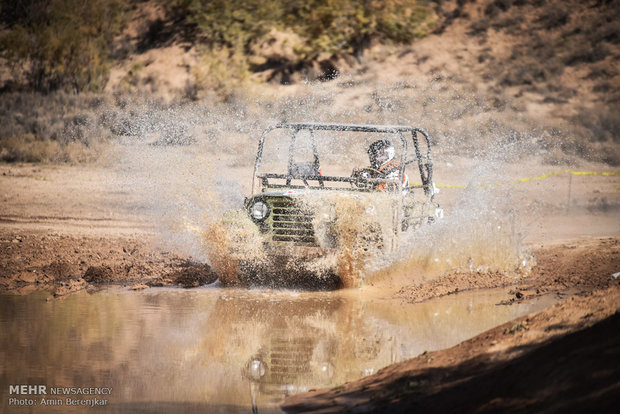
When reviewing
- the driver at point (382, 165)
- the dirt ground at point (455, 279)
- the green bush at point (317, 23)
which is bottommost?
the dirt ground at point (455, 279)

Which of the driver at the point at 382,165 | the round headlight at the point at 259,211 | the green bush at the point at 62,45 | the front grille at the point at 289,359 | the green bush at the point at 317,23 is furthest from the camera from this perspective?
the green bush at the point at 317,23

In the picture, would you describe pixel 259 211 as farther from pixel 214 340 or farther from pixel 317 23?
pixel 317 23

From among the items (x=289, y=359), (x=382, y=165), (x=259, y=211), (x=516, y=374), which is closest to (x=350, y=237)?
(x=259, y=211)

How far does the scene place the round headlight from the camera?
26.0 ft

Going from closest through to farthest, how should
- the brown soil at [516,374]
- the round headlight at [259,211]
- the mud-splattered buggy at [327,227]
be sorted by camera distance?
1. the brown soil at [516,374]
2. the mud-splattered buggy at [327,227]
3. the round headlight at [259,211]

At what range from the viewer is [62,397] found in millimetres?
4883

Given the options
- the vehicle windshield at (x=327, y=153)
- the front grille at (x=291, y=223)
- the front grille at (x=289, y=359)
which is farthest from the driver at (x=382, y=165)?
the vehicle windshield at (x=327, y=153)

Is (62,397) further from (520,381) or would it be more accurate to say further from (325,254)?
(325,254)

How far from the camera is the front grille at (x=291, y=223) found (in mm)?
7793

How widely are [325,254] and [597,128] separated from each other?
53.6ft

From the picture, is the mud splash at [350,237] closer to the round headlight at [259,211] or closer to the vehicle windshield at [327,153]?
the round headlight at [259,211]

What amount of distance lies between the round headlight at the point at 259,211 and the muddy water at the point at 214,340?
0.79 metres

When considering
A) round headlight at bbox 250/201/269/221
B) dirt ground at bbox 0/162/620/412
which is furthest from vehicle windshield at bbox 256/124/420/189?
round headlight at bbox 250/201/269/221

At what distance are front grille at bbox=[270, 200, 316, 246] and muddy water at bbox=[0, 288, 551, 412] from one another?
58 centimetres
